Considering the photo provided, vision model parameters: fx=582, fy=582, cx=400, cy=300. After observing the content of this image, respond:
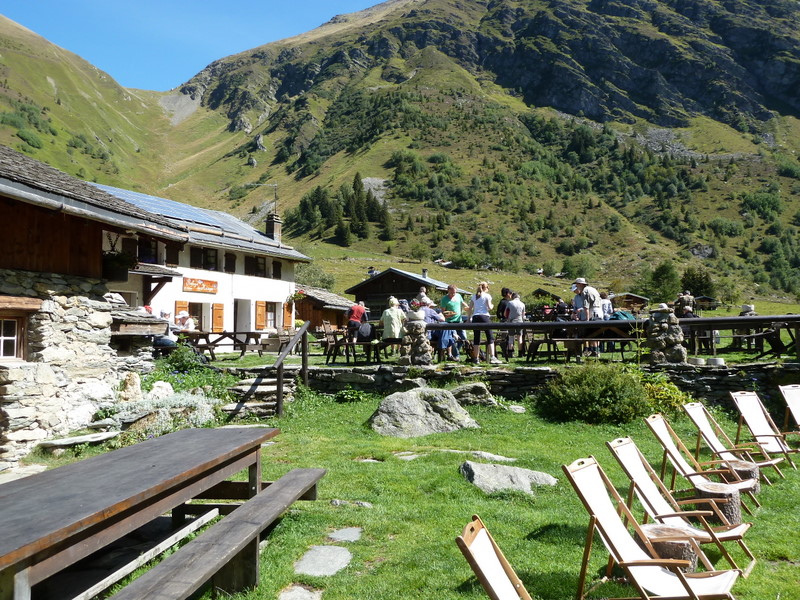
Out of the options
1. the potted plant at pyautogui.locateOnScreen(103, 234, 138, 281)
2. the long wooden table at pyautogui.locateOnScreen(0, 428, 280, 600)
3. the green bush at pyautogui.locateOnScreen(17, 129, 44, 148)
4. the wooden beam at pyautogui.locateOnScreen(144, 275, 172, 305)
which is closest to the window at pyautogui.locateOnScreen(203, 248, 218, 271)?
the wooden beam at pyautogui.locateOnScreen(144, 275, 172, 305)

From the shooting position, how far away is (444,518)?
16.8 ft

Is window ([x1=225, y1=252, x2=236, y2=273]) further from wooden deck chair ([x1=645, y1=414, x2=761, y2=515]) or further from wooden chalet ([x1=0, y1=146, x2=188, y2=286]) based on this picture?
wooden deck chair ([x1=645, y1=414, x2=761, y2=515])

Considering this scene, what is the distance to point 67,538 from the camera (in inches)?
108

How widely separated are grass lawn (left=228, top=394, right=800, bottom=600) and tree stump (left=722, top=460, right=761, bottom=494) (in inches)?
8.1

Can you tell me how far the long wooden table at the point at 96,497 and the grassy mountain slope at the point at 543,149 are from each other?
75738mm

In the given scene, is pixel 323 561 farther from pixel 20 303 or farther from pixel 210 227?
pixel 210 227

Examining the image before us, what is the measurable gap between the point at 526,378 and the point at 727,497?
5.88 meters

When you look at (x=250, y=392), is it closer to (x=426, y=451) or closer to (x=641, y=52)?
(x=426, y=451)

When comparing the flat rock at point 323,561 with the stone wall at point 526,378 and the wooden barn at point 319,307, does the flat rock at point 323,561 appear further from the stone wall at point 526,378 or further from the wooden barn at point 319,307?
the wooden barn at point 319,307

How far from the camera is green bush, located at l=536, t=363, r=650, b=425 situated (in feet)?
30.5

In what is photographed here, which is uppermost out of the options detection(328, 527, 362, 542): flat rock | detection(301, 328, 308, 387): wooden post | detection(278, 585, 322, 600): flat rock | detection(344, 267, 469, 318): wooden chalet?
detection(344, 267, 469, 318): wooden chalet

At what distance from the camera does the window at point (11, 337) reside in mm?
8336

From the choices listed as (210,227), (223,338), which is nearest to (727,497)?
(223,338)

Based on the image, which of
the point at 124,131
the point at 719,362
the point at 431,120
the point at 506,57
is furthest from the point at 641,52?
the point at 719,362
